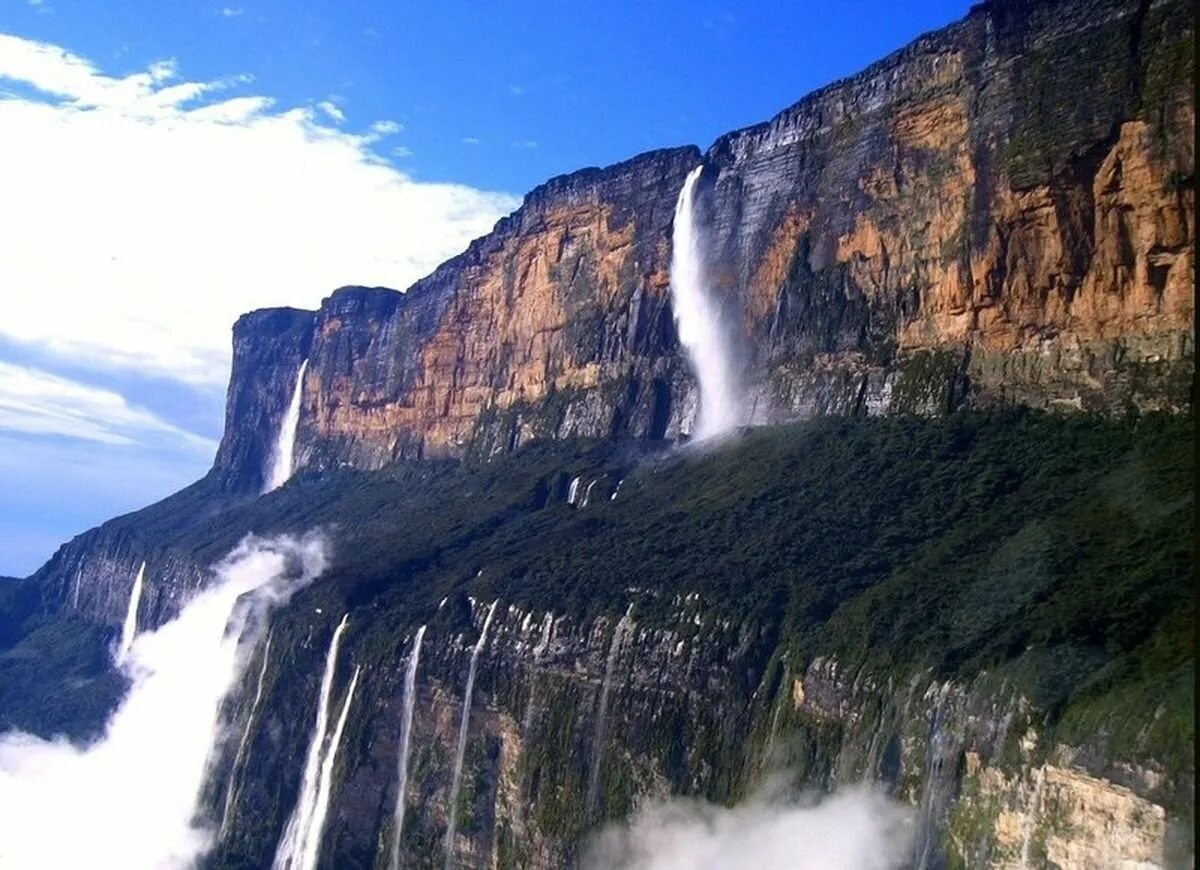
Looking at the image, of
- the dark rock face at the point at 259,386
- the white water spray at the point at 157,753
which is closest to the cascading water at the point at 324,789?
the white water spray at the point at 157,753

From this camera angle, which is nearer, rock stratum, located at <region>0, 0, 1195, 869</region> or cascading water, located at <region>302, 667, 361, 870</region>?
rock stratum, located at <region>0, 0, 1195, 869</region>

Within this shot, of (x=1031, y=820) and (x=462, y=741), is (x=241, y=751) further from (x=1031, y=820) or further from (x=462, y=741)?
(x=1031, y=820)

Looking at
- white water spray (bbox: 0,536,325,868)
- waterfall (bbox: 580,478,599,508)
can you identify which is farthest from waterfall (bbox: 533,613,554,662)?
white water spray (bbox: 0,536,325,868)

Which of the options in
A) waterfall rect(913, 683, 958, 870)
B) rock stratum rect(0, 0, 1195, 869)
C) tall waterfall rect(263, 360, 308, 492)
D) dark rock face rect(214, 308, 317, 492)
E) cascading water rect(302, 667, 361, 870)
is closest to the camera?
rock stratum rect(0, 0, 1195, 869)

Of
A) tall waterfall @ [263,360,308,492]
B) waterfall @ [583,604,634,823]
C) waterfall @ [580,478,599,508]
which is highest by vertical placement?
tall waterfall @ [263,360,308,492]

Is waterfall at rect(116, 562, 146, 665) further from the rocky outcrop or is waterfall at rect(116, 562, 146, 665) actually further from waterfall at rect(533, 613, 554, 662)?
waterfall at rect(533, 613, 554, 662)

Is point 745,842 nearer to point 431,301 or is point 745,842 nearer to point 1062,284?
point 1062,284
